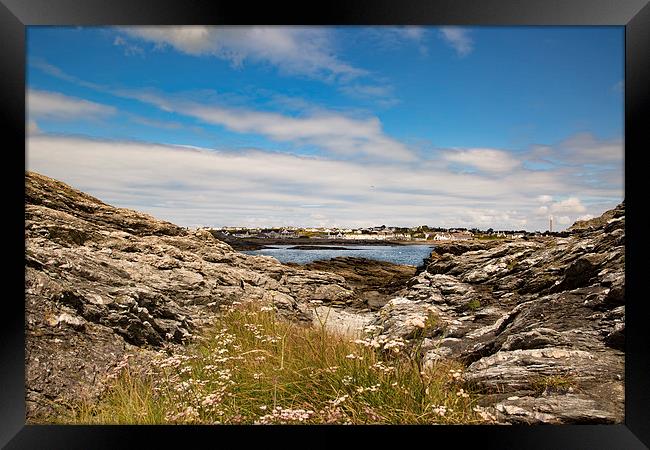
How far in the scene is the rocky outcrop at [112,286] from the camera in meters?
2.90

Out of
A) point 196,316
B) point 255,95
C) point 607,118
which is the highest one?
point 255,95

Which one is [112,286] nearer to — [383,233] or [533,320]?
[383,233]

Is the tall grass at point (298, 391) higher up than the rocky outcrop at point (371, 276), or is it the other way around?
the rocky outcrop at point (371, 276)

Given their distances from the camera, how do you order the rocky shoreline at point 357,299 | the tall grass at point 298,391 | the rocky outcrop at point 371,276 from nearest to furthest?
the tall grass at point 298,391
the rocky shoreline at point 357,299
the rocky outcrop at point 371,276

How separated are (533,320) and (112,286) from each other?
3.64 m

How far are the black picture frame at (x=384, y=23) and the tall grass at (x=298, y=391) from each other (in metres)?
0.10

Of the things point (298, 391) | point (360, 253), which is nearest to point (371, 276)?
point (360, 253)

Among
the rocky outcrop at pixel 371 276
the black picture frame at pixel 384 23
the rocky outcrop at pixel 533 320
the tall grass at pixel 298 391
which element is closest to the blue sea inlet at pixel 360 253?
the rocky outcrop at pixel 371 276

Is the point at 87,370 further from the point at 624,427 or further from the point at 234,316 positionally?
the point at 624,427

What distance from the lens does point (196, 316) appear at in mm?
3764

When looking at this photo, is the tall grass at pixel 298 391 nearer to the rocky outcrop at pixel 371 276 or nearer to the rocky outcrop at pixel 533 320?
the rocky outcrop at pixel 533 320

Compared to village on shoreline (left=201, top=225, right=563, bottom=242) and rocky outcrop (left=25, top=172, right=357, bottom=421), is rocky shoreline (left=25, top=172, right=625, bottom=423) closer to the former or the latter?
rocky outcrop (left=25, top=172, right=357, bottom=421)

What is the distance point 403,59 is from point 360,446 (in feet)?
10.6
